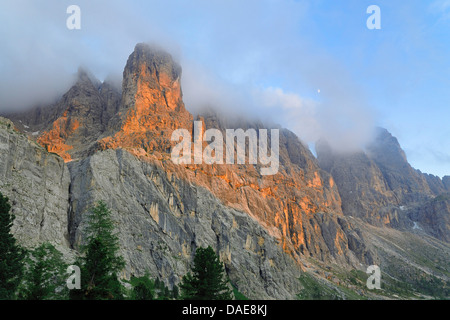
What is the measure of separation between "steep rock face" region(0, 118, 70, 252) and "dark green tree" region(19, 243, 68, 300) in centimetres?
441

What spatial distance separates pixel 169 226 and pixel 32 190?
51.3 metres

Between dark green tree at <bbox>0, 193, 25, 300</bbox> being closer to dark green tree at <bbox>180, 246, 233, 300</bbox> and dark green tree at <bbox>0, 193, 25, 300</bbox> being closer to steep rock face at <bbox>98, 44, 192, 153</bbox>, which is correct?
dark green tree at <bbox>180, 246, 233, 300</bbox>

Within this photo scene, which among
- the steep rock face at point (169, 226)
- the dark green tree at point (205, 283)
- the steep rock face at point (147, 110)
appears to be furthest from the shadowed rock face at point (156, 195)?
the dark green tree at point (205, 283)

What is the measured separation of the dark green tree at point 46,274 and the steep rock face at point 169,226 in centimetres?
1870

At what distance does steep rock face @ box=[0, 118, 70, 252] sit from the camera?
73.8 meters

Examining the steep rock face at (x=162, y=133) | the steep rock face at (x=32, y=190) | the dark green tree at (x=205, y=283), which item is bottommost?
the dark green tree at (x=205, y=283)

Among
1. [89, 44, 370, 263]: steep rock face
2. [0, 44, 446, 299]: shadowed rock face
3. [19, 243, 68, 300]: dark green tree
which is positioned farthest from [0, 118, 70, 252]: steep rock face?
[89, 44, 370, 263]: steep rock face

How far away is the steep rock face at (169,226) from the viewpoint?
103812 millimetres

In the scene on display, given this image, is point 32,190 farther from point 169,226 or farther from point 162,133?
point 162,133

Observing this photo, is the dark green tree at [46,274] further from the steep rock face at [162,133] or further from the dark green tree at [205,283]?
the steep rock face at [162,133]

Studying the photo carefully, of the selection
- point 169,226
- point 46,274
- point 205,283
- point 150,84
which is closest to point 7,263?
point 46,274

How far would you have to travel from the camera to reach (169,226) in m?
122
